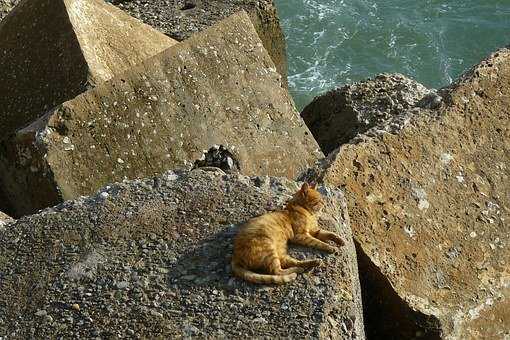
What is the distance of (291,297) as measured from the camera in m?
4.13

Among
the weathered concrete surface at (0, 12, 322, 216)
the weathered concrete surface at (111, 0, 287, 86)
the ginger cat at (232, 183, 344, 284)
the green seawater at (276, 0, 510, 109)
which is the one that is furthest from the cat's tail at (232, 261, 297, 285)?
the green seawater at (276, 0, 510, 109)

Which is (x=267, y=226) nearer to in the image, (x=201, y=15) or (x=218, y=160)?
(x=218, y=160)

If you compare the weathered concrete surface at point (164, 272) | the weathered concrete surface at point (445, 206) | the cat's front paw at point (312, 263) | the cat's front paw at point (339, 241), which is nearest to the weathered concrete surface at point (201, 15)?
the weathered concrete surface at point (445, 206)

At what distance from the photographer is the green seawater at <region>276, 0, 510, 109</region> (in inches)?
510

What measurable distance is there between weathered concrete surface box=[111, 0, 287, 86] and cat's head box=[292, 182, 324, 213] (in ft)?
11.8

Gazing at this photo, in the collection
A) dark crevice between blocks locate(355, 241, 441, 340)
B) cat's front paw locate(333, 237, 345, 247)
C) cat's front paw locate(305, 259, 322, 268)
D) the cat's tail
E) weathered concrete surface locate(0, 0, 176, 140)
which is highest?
weathered concrete surface locate(0, 0, 176, 140)

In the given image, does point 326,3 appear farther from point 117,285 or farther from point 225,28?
point 117,285

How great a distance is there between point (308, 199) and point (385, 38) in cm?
964

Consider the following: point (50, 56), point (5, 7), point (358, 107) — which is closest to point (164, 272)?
point (50, 56)

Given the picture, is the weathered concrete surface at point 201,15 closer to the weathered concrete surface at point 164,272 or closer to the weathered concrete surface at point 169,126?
the weathered concrete surface at point 169,126

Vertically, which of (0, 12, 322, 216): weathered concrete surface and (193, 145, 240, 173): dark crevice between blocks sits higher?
(0, 12, 322, 216): weathered concrete surface

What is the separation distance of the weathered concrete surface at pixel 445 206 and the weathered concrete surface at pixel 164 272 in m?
0.41

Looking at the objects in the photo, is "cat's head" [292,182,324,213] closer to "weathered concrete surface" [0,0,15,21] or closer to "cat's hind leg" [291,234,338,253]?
"cat's hind leg" [291,234,338,253]

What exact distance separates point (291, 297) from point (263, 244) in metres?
0.29
